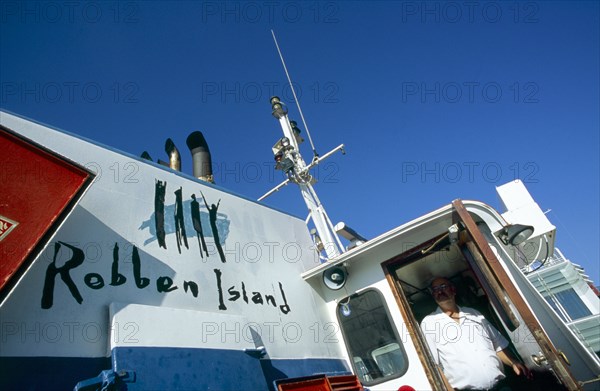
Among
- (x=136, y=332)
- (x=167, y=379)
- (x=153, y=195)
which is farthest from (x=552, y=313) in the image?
(x=153, y=195)

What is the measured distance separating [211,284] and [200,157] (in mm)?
3435

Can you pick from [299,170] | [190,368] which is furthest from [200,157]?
[190,368]

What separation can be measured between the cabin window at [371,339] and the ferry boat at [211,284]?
0.02 metres

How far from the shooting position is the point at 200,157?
6.87 metres

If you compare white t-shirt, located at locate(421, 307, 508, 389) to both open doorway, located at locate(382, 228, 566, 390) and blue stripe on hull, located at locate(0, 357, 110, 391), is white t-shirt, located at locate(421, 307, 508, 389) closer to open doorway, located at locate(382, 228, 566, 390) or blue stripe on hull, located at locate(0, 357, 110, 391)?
open doorway, located at locate(382, 228, 566, 390)

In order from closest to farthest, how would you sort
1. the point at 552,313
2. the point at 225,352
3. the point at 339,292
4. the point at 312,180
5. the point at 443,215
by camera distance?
the point at 225,352, the point at 552,313, the point at 443,215, the point at 339,292, the point at 312,180

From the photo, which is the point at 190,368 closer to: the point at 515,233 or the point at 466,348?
the point at 466,348

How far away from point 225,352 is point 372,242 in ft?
10.1

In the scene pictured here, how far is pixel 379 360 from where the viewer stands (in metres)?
5.32

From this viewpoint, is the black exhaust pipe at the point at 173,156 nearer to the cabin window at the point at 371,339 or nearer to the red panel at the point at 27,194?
the red panel at the point at 27,194

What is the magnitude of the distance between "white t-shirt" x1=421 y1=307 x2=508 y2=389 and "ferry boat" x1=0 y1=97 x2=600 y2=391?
1.08 ft

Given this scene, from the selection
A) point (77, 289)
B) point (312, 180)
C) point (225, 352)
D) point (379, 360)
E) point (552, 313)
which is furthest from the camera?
point (312, 180)

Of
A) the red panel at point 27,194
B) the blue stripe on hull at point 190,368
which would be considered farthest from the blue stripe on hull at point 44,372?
the red panel at point 27,194

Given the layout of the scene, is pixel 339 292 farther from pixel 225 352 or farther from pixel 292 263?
pixel 225 352
